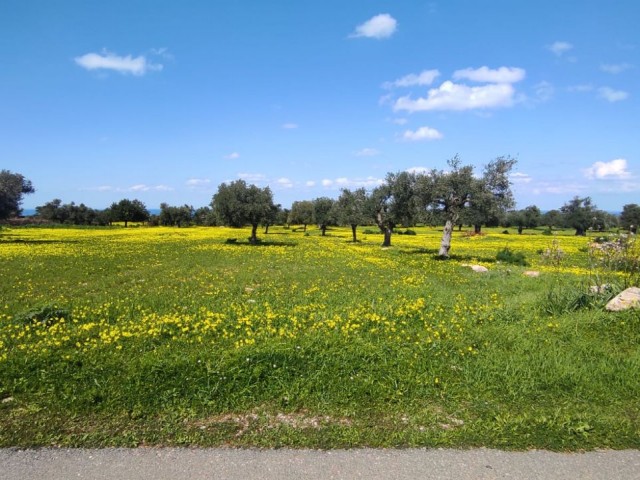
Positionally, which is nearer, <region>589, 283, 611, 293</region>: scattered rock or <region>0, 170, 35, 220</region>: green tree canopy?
<region>589, 283, 611, 293</region>: scattered rock

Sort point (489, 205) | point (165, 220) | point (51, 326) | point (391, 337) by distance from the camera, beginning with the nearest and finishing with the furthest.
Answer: point (391, 337), point (51, 326), point (489, 205), point (165, 220)

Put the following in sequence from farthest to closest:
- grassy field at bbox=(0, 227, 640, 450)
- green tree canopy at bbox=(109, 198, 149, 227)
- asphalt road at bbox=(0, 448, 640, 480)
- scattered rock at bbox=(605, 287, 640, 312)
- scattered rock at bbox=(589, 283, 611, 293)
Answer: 1. green tree canopy at bbox=(109, 198, 149, 227)
2. scattered rock at bbox=(589, 283, 611, 293)
3. scattered rock at bbox=(605, 287, 640, 312)
4. grassy field at bbox=(0, 227, 640, 450)
5. asphalt road at bbox=(0, 448, 640, 480)

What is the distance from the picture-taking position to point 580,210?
3907 inches

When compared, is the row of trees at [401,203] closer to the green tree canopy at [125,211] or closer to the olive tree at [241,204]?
the olive tree at [241,204]

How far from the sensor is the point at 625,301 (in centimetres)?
1051

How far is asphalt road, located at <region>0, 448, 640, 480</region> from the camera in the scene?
181 inches

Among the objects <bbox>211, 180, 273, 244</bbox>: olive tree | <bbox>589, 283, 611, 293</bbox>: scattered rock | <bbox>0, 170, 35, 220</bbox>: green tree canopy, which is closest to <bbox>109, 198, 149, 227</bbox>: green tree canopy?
<bbox>0, 170, 35, 220</bbox>: green tree canopy

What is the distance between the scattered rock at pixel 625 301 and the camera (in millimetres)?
10328

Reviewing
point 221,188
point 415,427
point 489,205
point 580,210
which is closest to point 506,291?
point 415,427

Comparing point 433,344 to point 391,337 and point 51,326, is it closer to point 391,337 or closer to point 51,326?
point 391,337

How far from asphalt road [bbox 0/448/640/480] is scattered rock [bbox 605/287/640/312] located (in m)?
6.55

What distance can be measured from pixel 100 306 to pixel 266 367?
7.55 meters

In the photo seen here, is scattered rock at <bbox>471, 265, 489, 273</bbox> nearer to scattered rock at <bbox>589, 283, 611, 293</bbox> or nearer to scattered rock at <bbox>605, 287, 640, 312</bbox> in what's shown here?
scattered rock at <bbox>589, 283, 611, 293</bbox>

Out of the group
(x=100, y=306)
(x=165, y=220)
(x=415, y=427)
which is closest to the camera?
(x=415, y=427)
